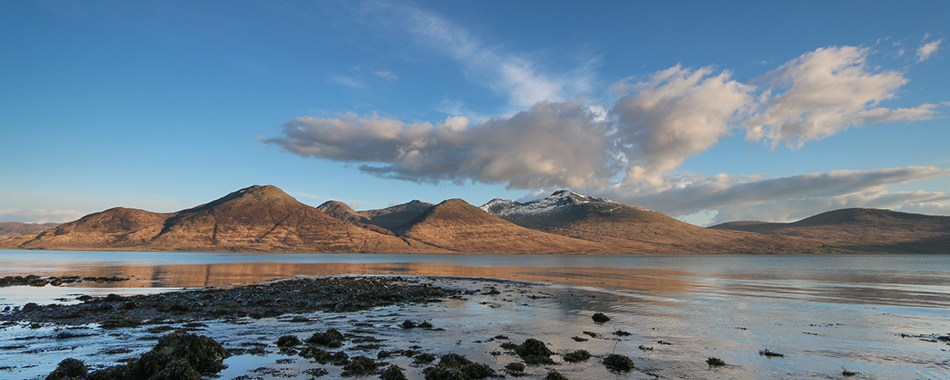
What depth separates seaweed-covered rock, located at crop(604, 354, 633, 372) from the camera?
17.1 meters

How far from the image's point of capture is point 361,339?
21.8 m

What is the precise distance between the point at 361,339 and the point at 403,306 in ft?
47.8

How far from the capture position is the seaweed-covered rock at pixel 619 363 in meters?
17.1

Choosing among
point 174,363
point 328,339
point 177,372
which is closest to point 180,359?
point 174,363

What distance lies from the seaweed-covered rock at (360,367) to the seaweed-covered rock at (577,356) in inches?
313

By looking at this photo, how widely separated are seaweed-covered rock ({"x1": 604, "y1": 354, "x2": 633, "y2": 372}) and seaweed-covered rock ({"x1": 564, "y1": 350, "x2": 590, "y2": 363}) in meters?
1.08

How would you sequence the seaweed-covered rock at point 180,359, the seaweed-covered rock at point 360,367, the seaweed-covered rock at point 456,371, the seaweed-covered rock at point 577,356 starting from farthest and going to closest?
1. the seaweed-covered rock at point 577,356
2. the seaweed-covered rock at point 360,367
3. the seaweed-covered rock at point 456,371
4. the seaweed-covered rock at point 180,359

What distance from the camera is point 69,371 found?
1412 cm

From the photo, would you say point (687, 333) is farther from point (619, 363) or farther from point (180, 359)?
point (180, 359)

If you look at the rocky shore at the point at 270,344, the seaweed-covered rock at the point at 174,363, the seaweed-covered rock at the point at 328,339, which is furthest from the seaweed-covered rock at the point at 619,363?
the seaweed-covered rock at the point at 174,363

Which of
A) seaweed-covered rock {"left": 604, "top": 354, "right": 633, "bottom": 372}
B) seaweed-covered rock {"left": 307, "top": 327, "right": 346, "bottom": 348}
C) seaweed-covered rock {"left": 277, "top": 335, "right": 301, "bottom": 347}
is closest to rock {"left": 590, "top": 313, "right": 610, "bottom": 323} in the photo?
seaweed-covered rock {"left": 604, "top": 354, "right": 633, "bottom": 372}

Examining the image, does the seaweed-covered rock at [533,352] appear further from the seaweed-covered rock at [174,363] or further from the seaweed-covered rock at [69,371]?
the seaweed-covered rock at [69,371]

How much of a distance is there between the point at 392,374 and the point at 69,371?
10.4 meters

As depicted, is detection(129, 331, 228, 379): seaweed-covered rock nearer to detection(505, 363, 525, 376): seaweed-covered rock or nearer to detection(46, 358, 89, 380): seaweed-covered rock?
detection(46, 358, 89, 380): seaweed-covered rock
